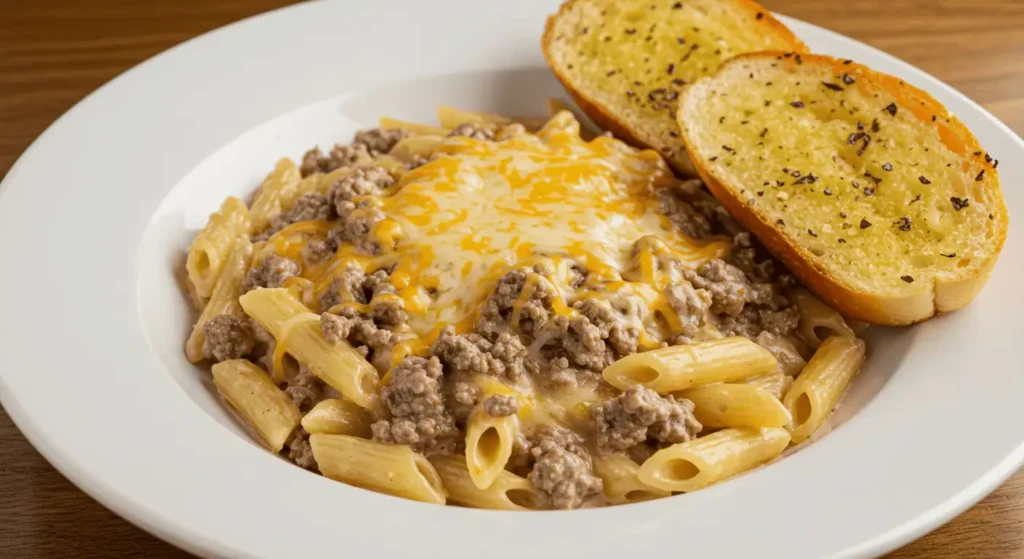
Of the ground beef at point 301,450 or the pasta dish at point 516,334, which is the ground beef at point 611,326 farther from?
the ground beef at point 301,450

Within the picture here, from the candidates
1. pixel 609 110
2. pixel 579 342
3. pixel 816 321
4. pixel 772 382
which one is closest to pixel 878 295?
pixel 816 321

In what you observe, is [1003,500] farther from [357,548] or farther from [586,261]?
[357,548]

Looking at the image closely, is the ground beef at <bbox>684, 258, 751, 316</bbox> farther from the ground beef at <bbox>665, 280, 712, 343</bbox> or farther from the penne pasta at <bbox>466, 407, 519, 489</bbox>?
the penne pasta at <bbox>466, 407, 519, 489</bbox>

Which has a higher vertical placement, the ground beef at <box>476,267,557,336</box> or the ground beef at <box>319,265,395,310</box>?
the ground beef at <box>476,267,557,336</box>

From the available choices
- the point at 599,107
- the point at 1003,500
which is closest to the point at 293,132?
the point at 599,107

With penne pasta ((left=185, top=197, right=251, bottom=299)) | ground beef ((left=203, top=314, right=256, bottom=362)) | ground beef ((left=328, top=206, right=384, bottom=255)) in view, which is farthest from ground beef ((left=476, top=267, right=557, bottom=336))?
penne pasta ((left=185, top=197, right=251, bottom=299))

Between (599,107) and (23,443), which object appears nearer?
(23,443)

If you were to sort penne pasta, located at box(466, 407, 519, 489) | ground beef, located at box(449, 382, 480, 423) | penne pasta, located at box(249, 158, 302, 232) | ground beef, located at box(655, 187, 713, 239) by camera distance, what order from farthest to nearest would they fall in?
penne pasta, located at box(249, 158, 302, 232) → ground beef, located at box(655, 187, 713, 239) → ground beef, located at box(449, 382, 480, 423) → penne pasta, located at box(466, 407, 519, 489)
